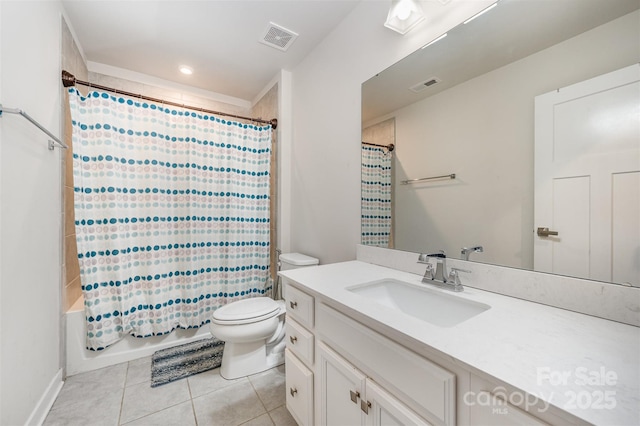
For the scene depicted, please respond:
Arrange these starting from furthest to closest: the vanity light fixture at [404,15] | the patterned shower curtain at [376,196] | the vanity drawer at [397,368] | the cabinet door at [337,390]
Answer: the patterned shower curtain at [376,196] → the vanity light fixture at [404,15] → the cabinet door at [337,390] → the vanity drawer at [397,368]

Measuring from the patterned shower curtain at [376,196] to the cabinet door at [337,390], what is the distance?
0.71m

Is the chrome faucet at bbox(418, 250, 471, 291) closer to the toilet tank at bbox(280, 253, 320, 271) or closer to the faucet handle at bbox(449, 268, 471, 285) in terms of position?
the faucet handle at bbox(449, 268, 471, 285)

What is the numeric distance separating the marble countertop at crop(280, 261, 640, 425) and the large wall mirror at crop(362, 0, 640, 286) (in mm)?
199

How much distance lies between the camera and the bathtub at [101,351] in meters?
1.70

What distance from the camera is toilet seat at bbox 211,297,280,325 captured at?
1.59m

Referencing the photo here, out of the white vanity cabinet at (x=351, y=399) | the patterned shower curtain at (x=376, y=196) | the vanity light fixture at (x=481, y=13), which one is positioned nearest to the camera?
the white vanity cabinet at (x=351, y=399)

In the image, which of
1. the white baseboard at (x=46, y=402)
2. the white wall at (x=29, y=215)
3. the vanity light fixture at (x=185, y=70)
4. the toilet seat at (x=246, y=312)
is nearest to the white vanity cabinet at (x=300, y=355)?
the toilet seat at (x=246, y=312)

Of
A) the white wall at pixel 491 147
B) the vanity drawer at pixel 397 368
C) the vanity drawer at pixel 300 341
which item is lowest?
the vanity drawer at pixel 300 341

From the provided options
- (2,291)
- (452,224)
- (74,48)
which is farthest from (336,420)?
(74,48)

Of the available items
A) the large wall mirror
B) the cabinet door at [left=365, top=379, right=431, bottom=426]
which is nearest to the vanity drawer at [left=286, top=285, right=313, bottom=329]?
the cabinet door at [left=365, top=379, right=431, bottom=426]

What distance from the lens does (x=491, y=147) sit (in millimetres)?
1014

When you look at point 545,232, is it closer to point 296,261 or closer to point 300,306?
point 300,306

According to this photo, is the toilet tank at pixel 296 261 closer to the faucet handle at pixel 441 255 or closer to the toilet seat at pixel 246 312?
the toilet seat at pixel 246 312

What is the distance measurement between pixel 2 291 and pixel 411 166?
189 cm
